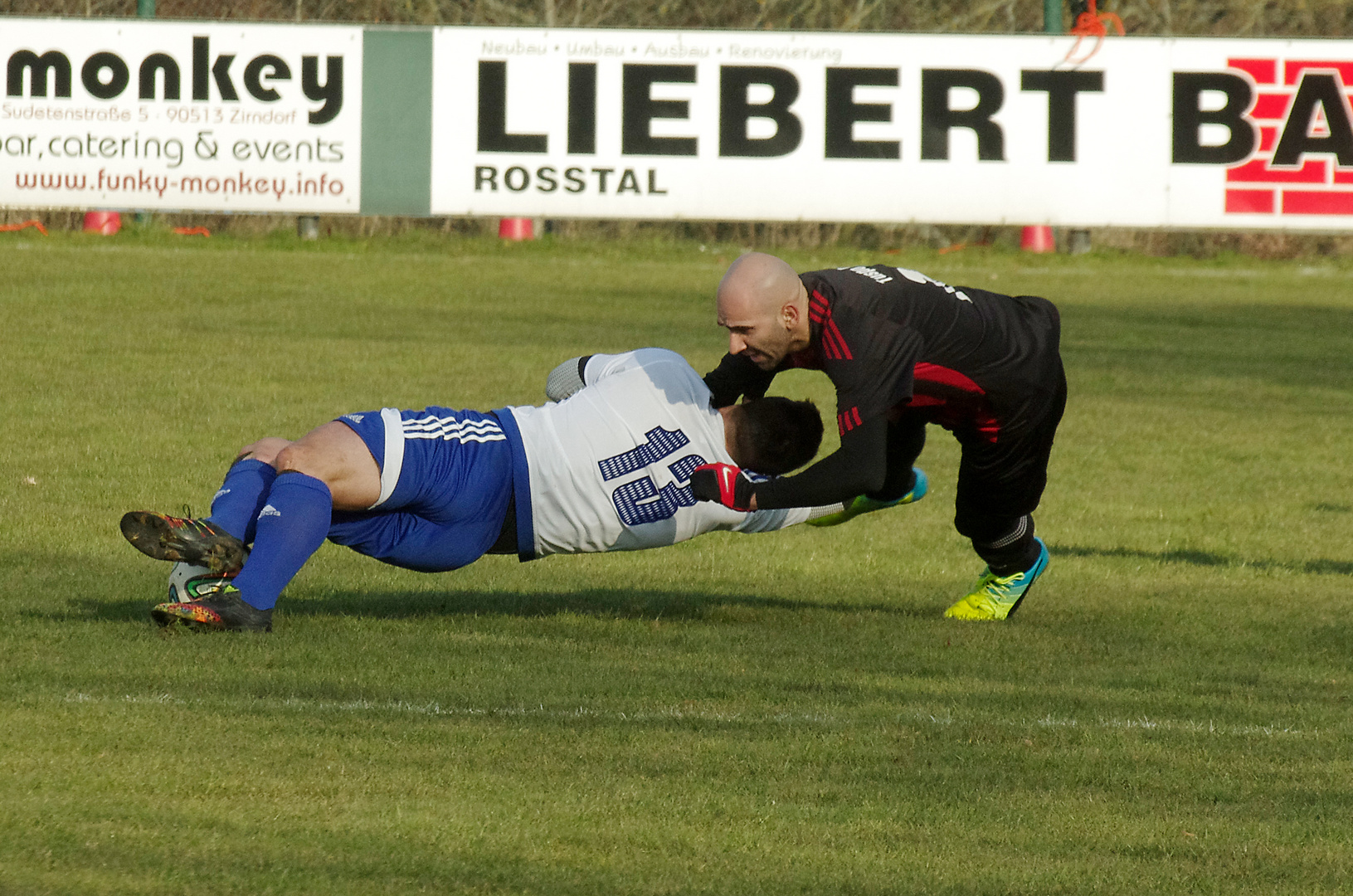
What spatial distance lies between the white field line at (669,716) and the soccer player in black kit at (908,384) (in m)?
0.81

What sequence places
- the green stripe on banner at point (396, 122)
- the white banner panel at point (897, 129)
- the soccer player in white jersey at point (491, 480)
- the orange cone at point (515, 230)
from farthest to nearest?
the orange cone at point (515, 230), the white banner panel at point (897, 129), the green stripe on banner at point (396, 122), the soccer player in white jersey at point (491, 480)

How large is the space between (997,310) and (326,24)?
14.6 meters

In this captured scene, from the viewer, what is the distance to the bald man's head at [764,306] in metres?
6.11

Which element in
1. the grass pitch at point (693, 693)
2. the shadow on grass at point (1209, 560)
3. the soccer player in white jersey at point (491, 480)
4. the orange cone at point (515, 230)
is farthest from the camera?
the orange cone at point (515, 230)

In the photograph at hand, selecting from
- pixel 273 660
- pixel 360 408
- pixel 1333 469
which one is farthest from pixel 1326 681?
pixel 360 408

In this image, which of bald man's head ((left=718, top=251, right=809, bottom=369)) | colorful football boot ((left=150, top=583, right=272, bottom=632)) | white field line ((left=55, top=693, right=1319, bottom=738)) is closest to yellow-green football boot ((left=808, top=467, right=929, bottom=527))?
bald man's head ((left=718, top=251, right=809, bottom=369))

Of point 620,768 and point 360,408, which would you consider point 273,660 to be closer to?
point 620,768

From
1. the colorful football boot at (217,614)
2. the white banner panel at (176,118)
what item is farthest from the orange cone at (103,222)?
the colorful football boot at (217,614)

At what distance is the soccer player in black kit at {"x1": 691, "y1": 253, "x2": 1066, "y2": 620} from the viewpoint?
20.1ft

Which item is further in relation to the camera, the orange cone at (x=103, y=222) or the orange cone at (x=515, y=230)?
the orange cone at (x=515, y=230)

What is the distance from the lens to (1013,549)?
746 centimetres

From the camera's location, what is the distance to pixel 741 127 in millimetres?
20359

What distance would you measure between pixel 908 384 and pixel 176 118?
1494 cm

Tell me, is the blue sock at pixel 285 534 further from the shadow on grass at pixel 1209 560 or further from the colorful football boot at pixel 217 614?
the shadow on grass at pixel 1209 560
